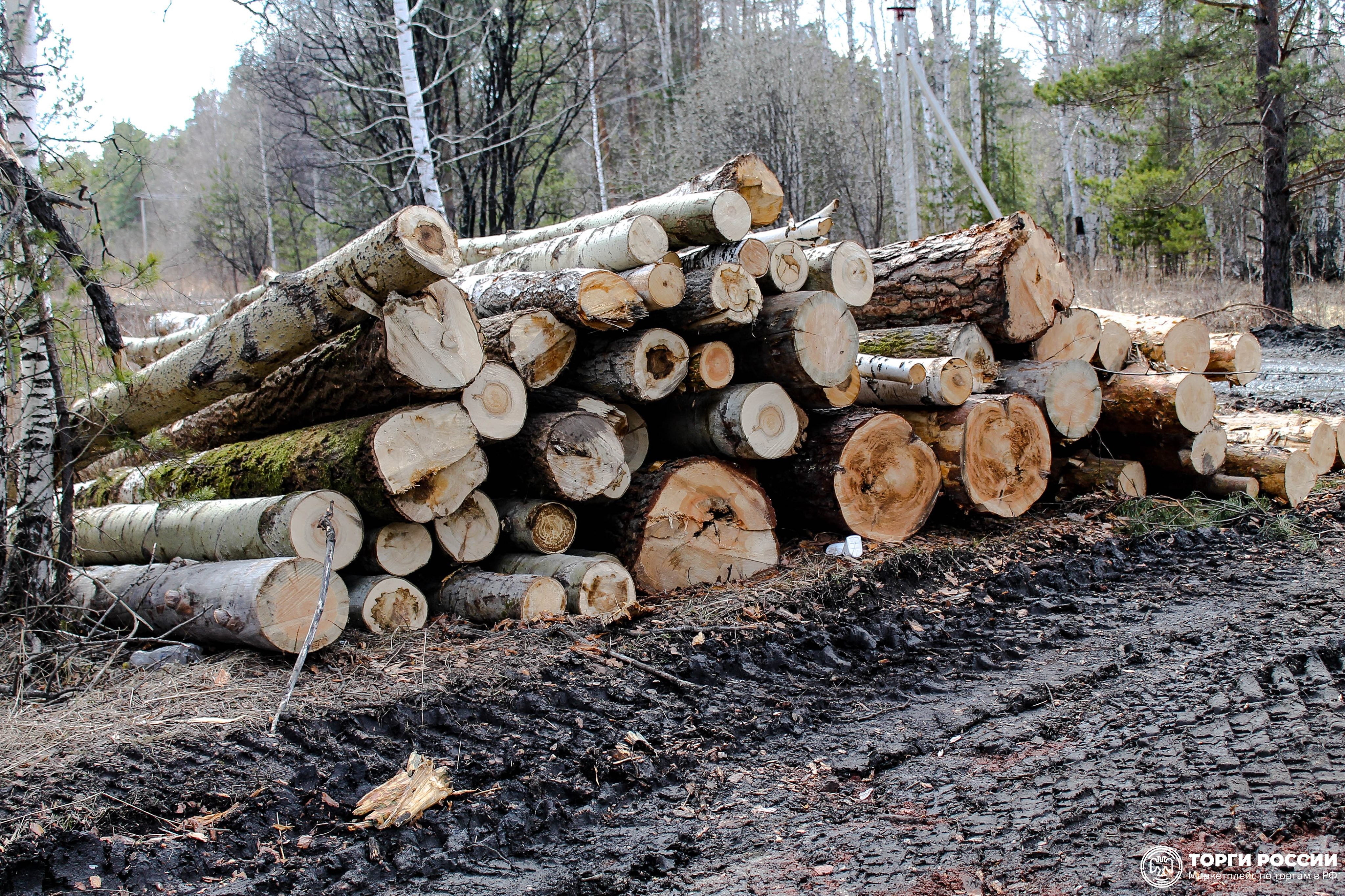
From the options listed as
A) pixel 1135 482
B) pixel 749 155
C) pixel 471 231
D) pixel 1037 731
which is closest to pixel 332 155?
pixel 471 231

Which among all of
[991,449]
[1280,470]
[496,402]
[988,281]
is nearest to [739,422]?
[496,402]

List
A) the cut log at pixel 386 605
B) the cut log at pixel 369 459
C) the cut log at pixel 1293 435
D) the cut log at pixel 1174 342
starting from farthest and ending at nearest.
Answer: the cut log at pixel 1174 342 < the cut log at pixel 1293 435 < the cut log at pixel 386 605 < the cut log at pixel 369 459

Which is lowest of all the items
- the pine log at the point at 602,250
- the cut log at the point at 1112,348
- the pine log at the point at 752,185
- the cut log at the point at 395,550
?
the cut log at the point at 395,550

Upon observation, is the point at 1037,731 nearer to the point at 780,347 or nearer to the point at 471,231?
the point at 780,347

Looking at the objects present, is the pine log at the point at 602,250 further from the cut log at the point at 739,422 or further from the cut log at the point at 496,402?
the cut log at the point at 496,402

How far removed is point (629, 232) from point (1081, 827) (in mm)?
3436

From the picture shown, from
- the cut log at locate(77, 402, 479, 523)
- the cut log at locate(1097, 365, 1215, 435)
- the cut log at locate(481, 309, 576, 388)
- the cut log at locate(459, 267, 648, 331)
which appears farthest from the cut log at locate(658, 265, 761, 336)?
the cut log at locate(1097, 365, 1215, 435)

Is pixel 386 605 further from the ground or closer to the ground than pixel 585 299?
closer to the ground

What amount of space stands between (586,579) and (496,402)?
2.99 ft

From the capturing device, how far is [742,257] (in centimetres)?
459

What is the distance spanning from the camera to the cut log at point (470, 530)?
154 inches

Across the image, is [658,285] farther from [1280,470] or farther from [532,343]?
[1280,470]

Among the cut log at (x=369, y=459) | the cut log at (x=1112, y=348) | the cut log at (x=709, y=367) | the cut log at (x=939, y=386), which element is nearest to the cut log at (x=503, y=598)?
the cut log at (x=369, y=459)

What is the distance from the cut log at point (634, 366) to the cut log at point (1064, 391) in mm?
2356
